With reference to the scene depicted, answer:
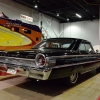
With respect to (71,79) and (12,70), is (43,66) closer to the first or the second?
(12,70)

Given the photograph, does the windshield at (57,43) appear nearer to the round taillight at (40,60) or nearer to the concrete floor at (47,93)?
the concrete floor at (47,93)

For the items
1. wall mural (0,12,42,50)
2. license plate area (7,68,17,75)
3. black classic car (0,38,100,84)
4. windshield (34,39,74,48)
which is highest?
wall mural (0,12,42,50)

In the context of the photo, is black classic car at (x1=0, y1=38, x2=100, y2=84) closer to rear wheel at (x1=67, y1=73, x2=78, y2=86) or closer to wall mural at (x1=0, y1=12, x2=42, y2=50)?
rear wheel at (x1=67, y1=73, x2=78, y2=86)

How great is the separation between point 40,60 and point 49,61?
0.19 metres

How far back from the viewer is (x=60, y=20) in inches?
712

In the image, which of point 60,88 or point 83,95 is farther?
point 60,88

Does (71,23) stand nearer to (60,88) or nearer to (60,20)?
(60,20)

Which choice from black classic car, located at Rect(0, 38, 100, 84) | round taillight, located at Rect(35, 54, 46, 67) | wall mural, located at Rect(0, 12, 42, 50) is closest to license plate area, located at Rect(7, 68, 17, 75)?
black classic car, located at Rect(0, 38, 100, 84)

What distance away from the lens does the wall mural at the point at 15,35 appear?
602 centimetres

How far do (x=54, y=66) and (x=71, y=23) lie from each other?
15126mm

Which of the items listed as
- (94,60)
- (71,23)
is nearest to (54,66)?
(94,60)

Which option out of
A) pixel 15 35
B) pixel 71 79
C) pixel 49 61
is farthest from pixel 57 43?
pixel 15 35

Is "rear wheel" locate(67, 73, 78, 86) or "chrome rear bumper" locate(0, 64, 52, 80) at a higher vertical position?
"chrome rear bumper" locate(0, 64, 52, 80)

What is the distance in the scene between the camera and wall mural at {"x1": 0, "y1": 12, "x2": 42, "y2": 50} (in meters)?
6.02
